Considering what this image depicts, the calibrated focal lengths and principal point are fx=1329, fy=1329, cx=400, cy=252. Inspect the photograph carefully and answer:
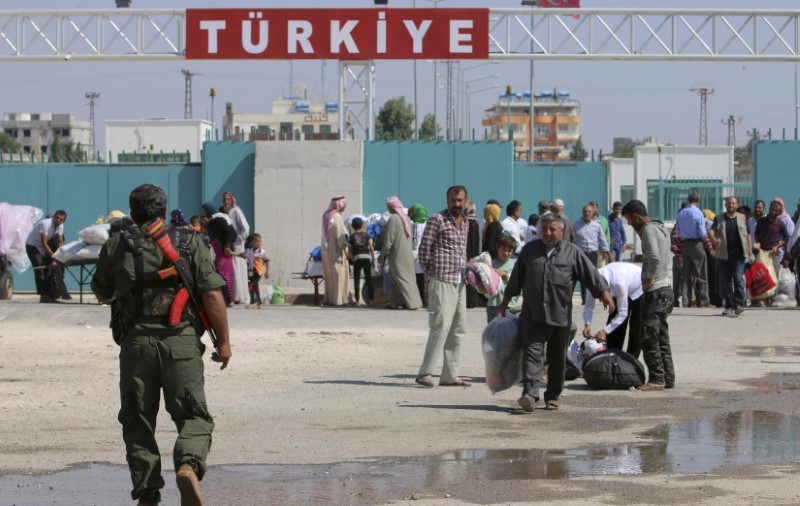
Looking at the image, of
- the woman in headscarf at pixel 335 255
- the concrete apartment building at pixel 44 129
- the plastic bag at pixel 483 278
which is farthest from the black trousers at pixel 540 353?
the concrete apartment building at pixel 44 129

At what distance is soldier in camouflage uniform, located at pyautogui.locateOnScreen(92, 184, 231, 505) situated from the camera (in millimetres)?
6672

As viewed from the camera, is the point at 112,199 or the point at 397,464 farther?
the point at 112,199

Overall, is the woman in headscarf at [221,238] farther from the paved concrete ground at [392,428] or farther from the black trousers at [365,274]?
the paved concrete ground at [392,428]

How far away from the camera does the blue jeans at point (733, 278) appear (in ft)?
62.1

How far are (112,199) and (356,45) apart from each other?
18.6 ft

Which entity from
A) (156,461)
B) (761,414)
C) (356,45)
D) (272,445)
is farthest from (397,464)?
(356,45)

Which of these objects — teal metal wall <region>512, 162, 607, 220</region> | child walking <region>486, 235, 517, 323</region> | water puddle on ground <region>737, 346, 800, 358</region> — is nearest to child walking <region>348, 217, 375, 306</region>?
→ teal metal wall <region>512, 162, 607, 220</region>

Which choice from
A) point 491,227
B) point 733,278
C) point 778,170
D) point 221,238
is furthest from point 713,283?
point 221,238

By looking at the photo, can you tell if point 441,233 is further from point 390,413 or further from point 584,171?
point 584,171

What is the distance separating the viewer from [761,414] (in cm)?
1056

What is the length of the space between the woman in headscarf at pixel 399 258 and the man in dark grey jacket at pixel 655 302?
7260 mm

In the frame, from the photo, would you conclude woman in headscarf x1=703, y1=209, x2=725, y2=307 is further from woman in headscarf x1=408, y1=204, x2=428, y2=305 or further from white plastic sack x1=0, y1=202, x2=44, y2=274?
white plastic sack x1=0, y1=202, x2=44, y2=274

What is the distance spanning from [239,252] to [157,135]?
28.2 meters

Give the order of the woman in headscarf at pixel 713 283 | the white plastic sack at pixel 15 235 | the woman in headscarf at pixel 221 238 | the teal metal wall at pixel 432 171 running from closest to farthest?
1. the woman in headscarf at pixel 221 238
2. the woman in headscarf at pixel 713 283
3. the white plastic sack at pixel 15 235
4. the teal metal wall at pixel 432 171
